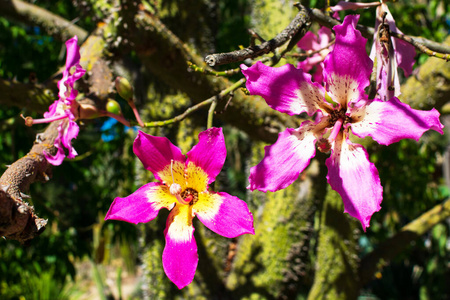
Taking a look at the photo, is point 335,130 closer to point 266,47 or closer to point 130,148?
point 266,47

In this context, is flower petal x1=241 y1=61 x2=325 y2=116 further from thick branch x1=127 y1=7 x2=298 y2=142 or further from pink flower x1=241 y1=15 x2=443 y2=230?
thick branch x1=127 y1=7 x2=298 y2=142

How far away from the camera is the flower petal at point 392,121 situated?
695 millimetres

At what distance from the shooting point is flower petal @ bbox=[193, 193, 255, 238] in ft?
2.46

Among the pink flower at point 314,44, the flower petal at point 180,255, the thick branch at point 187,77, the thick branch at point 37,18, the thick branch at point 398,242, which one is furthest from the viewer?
the thick branch at point 398,242

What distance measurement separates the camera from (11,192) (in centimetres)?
74

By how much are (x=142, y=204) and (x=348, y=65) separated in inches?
18.6

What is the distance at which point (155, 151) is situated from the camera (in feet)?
2.68

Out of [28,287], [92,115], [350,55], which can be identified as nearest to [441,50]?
[350,55]

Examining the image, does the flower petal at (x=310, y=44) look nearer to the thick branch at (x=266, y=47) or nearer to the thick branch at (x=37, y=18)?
the thick branch at (x=266, y=47)

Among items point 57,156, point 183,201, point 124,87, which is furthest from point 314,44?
point 57,156

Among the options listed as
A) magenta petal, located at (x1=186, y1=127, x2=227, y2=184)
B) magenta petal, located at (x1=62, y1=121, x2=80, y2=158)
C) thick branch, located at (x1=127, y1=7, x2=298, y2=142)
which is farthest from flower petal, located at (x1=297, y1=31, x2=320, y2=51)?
magenta petal, located at (x1=62, y1=121, x2=80, y2=158)

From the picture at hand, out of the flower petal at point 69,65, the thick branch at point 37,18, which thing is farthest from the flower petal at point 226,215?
the thick branch at point 37,18

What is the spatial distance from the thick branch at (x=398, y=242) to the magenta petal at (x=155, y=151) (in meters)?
1.90

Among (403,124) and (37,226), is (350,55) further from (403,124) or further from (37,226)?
(37,226)
